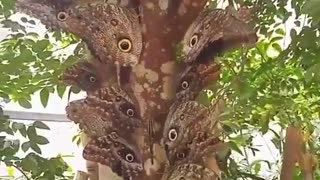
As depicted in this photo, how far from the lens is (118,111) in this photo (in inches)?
28.0

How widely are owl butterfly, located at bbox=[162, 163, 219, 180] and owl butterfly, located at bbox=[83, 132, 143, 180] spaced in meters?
0.04

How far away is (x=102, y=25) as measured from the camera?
28.0 inches

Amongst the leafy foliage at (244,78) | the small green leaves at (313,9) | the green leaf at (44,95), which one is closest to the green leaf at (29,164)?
the leafy foliage at (244,78)

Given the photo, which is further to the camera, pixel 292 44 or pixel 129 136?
pixel 292 44

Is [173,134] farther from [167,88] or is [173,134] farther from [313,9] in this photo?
[313,9]

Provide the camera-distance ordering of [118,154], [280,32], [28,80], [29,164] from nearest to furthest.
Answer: [118,154] < [29,164] < [28,80] < [280,32]

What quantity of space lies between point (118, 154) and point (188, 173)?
9 centimetres

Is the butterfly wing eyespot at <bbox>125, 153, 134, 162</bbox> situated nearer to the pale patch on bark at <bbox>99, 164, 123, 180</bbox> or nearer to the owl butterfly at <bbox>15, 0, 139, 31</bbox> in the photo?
the pale patch on bark at <bbox>99, 164, 123, 180</bbox>

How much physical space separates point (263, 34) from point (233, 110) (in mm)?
157

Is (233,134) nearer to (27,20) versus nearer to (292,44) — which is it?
(292,44)

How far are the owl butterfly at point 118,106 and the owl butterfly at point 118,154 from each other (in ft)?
0.06

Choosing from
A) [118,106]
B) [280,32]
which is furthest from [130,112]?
[280,32]

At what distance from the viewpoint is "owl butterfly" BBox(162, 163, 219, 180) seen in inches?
28.1

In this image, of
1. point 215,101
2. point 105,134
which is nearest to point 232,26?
point 215,101
